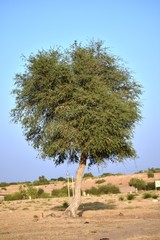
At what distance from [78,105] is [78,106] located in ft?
0.70

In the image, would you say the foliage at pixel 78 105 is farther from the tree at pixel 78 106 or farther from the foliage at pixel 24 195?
the foliage at pixel 24 195

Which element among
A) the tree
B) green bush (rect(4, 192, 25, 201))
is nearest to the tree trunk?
the tree

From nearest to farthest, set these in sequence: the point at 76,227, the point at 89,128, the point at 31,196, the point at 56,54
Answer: the point at 76,227
the point at 89,128
the point at 56,54
the point at 31,196

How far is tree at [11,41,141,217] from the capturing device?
27344mm

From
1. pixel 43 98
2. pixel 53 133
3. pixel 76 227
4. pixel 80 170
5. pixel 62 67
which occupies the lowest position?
pixel 76 227

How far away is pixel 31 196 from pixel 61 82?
46.4 m

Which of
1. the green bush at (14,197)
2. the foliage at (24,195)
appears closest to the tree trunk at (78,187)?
the foliage at (24,195)

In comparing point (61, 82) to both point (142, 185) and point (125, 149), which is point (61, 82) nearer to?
point (125, 149)

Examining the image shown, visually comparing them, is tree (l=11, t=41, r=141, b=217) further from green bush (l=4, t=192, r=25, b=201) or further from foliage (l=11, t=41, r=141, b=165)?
green bush (l=4, t=192, r=25, b=201)

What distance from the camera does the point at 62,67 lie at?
91.9 ft

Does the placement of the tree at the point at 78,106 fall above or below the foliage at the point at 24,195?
above

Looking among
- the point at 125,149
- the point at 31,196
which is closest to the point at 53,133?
the point at 125,149

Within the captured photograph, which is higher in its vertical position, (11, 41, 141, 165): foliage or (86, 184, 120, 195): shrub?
(11, 41, 141, 165): foliage

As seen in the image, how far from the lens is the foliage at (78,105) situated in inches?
1076
